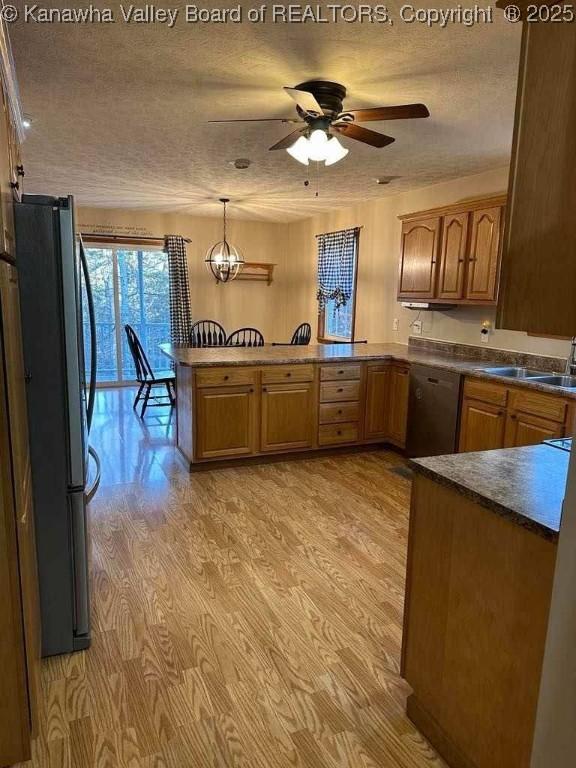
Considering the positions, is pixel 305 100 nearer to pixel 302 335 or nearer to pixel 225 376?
pixel 225 376

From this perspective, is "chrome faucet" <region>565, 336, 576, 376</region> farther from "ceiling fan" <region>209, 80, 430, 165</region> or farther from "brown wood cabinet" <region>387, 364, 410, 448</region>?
"ceiling fan" <region>209, 80, 430, 165</region>

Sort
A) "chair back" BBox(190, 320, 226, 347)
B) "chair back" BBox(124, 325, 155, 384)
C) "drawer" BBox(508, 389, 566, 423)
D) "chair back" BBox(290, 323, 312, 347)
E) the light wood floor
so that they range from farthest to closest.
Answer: "chair back" BBox(190, 320, 226, 347) → "chair back" BBox(290, 323, 312, 347) → "chair back" BBox(124, 325, 155, 384) → "drawer" BBox(508, 389, 566, 423) → the light wood floor

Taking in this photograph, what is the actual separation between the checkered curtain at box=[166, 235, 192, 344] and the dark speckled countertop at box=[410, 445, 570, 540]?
235 inches

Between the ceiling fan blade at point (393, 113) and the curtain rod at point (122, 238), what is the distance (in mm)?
4961

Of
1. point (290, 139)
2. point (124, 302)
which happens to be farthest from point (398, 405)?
point (124, 302)

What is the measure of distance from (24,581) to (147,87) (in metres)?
2.47

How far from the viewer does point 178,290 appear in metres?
7.14

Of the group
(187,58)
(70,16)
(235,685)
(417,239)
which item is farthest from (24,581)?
(417,239)

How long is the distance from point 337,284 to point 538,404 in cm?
371

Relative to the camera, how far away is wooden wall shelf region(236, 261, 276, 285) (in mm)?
7598

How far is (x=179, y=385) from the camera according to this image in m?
4.27

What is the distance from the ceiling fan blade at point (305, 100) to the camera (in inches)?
90.4

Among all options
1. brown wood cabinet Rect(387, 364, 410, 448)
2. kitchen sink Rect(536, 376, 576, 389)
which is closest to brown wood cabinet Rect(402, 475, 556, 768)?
kitchen sink Rect(536, 376, 576, 389)

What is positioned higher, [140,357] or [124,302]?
[124,302]
